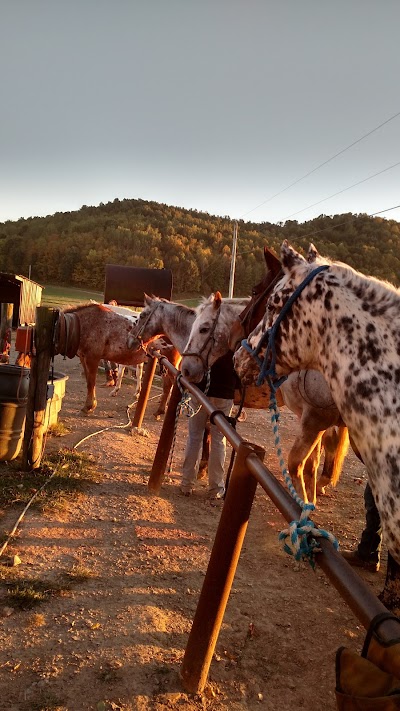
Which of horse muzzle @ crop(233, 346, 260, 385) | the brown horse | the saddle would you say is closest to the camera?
the saddle

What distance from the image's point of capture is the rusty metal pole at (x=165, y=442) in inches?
199

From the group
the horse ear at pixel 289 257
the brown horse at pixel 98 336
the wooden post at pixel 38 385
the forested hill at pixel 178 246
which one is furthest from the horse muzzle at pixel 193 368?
the forested hill at pixel 178 246

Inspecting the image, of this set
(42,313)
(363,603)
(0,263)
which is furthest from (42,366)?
(0,263)

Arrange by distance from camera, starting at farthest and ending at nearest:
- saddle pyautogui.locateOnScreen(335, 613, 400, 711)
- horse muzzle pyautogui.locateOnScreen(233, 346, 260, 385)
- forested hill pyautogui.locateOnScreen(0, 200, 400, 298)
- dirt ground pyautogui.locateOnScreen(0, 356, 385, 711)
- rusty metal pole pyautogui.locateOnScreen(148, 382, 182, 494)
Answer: forested hill pyautogui.locateOnScreen(0, 200, 400, 298) < rusty metal pole pyautogui.locateOnScreen(148, 382, 182, 494) < horse muzzle pyautogui.locateOnScreen(233, 346, 260, 385) < dirt ground pyautogui.locateOnScreen(0, 356, 385, 711) < saddle pyautogui.locateOnScreen(335, 613, 400, 711)

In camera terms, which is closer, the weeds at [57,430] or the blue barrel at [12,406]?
the blue barrel at [12,406]

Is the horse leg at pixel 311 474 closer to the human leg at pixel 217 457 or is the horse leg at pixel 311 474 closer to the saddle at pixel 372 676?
the human leg at pixel 217 457

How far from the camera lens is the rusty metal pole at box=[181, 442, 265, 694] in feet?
7.57

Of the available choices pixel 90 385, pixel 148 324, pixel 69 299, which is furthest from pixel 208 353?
pixel 69 299

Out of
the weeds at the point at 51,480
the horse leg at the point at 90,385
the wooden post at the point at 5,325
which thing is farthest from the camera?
the wooden post at the point at 5,325

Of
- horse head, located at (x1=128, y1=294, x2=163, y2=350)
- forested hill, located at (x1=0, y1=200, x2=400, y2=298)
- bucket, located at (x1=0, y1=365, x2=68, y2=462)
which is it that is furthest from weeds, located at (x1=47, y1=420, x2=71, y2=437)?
forested hill, located at (x1=0, y1=200, x2=400, y2=298)

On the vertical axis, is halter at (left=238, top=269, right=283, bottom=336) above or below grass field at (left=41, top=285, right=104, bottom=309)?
above

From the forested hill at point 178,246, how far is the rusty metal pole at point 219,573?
3538cm

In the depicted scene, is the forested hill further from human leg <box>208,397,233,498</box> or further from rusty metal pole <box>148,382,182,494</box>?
rusty metal pole <box>148,382,182,494</box>

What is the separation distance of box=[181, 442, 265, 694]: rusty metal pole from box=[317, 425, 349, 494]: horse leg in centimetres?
283
